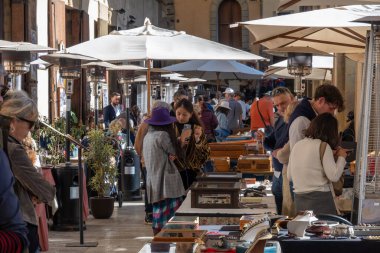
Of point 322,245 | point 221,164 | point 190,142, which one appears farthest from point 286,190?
point 322,245

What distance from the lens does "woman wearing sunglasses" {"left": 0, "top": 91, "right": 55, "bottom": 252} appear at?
20.4 feet

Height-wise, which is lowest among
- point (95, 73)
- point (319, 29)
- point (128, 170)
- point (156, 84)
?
point (128, 170)

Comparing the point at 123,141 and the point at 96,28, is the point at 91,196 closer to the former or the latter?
the point at 123,141

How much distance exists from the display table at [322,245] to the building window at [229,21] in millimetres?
49277

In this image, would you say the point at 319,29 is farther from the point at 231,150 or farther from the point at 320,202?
the point at 231,150

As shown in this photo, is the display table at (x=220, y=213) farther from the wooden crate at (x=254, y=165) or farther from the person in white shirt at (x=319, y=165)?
the wooden crate at (x=254, y=165)

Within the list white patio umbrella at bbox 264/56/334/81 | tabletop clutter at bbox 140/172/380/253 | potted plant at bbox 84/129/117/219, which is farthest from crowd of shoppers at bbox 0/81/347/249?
white patio umbrella at bbox 264/56/334/81

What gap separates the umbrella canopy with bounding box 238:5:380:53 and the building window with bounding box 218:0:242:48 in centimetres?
4397

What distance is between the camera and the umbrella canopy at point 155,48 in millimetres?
11555

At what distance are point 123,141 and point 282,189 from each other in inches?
338

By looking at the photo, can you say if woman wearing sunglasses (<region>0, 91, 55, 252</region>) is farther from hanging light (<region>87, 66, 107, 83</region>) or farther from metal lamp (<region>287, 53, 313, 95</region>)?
hanging light (<region>87, 66, 107, 83</region>)

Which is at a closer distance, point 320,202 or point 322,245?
point 322,245

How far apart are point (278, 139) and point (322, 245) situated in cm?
503

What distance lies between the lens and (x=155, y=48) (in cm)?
1166
